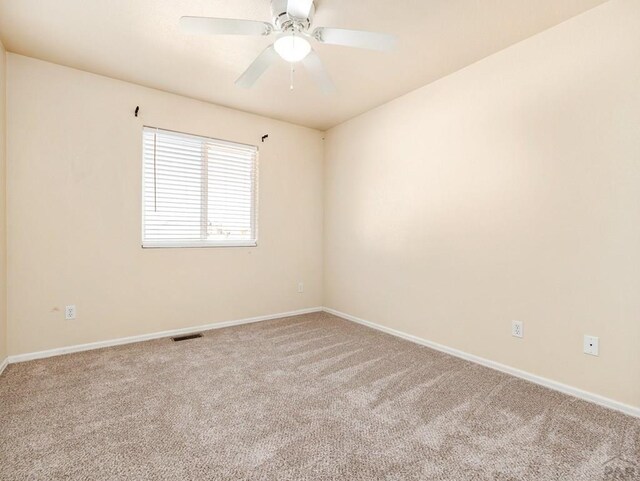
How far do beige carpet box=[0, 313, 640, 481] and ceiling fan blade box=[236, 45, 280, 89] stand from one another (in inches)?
82.7

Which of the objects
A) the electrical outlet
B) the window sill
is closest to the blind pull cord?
the window sill

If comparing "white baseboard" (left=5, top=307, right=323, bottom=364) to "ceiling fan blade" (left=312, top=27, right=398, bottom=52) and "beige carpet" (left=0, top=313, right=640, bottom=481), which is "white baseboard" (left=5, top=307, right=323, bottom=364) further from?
"ceiling fan blade" (left=312, top=27, right=398, bottom=52)

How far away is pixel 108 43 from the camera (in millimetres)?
2387

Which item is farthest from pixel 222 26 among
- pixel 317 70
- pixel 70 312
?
pixel 70 312

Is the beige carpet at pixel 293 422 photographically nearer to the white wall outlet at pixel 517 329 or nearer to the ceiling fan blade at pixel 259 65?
the white wall outlet at pixel 517 329

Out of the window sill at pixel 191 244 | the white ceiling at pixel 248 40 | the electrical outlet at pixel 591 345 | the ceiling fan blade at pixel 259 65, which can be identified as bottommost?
the electrical outlet at pixel 591 345

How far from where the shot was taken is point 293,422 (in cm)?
178

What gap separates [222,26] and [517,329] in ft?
9.16

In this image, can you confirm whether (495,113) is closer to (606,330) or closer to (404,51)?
(404,51)

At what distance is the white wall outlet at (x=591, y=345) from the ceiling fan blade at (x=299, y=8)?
103 inches

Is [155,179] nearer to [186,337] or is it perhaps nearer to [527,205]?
[186,337]

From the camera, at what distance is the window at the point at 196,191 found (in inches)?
125

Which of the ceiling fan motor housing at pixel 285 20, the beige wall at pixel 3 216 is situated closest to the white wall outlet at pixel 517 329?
the ceiling fan motor housing at pixel 285 20

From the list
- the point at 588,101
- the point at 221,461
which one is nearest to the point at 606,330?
the point at 588,101
